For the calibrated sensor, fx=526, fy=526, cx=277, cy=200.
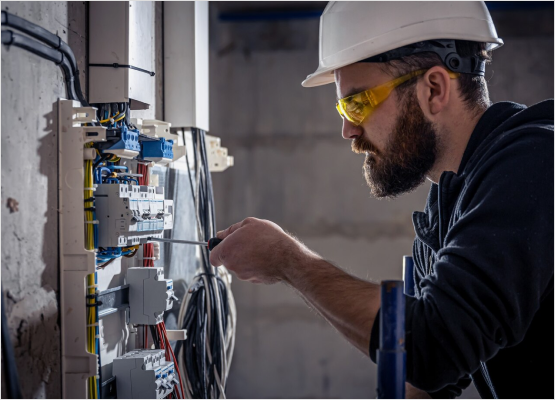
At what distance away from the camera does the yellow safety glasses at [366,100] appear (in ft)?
3.60

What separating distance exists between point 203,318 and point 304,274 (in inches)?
40.4

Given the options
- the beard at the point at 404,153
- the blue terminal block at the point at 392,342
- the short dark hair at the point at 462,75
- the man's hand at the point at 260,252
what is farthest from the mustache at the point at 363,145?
the blue terminal block at the point at 392,342

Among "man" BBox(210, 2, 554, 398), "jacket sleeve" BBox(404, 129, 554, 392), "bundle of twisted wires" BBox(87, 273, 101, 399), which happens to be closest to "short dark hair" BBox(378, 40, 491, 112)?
"man" BBox(210, 2, 554, 398)

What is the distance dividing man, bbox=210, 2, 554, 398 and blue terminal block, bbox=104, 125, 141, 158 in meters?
0.31

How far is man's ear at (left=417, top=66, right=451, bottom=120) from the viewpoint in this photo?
3.54ft

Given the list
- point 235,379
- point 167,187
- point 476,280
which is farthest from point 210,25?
point 476,280

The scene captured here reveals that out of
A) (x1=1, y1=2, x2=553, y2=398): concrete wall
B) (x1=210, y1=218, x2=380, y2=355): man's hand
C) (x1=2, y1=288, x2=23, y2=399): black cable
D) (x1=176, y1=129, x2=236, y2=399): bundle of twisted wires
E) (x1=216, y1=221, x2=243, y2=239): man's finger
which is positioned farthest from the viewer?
(x1=1, y1=2, x2=553, y2=398): concrete wall

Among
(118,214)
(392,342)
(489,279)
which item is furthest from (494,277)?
(118,214)

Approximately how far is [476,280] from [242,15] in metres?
2.59

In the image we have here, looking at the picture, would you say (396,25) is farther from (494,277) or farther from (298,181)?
(298,181)

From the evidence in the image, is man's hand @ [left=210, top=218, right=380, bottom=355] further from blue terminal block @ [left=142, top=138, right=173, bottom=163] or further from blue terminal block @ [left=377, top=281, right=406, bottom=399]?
blue terminal block @ [left=142, top=138, right=173, bottom=163]

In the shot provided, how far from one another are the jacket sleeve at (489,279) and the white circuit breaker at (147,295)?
0.85 meters

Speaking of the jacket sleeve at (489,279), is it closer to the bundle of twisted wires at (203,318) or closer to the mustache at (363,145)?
the mustache at (363,145)

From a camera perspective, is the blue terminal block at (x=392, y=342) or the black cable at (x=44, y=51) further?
the black cable at (x=44, y=51)
